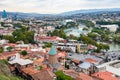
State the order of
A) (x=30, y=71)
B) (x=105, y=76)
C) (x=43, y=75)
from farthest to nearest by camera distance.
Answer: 1. (x=105, y=76)
2. (x=30, y=71)
3. (x=43, y=75)

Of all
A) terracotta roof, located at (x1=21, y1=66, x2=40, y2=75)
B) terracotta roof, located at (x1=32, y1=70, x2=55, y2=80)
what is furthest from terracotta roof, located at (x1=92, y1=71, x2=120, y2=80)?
terracotta roof, located at (x1=21, y1=66, x2=40, y2=75)

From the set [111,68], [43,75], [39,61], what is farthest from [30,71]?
[111,68]

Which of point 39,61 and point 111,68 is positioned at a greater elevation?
point 39,61

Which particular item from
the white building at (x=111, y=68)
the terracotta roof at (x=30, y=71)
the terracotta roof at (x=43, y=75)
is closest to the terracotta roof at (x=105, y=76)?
the white building at (x=111, y=68)

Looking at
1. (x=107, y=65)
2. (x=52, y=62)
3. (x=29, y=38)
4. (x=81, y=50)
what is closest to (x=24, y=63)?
(x=52, y=62)

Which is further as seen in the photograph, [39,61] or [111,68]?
[39,61]

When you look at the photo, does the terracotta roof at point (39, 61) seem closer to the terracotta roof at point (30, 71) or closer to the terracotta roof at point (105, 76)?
the terracotta roof at point (30, 71)

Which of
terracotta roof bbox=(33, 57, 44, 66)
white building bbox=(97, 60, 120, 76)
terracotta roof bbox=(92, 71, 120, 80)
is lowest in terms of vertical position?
white building bbox=(97, 60, 120, 76)

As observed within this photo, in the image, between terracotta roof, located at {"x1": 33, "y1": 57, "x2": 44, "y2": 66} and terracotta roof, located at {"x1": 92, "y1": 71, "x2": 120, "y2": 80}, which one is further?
terracotta roof, located at {"x1": 33, "y1": 57, "x2": 44, "y2": 66}

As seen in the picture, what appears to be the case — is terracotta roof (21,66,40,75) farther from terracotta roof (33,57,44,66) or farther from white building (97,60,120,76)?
white building (97,60,120,76)

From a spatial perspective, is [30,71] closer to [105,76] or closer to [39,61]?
[39,61]

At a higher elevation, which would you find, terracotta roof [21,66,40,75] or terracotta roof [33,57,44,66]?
terracotta roof [21,66,40,75]

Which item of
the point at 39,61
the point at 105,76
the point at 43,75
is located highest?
the point at 43,75
